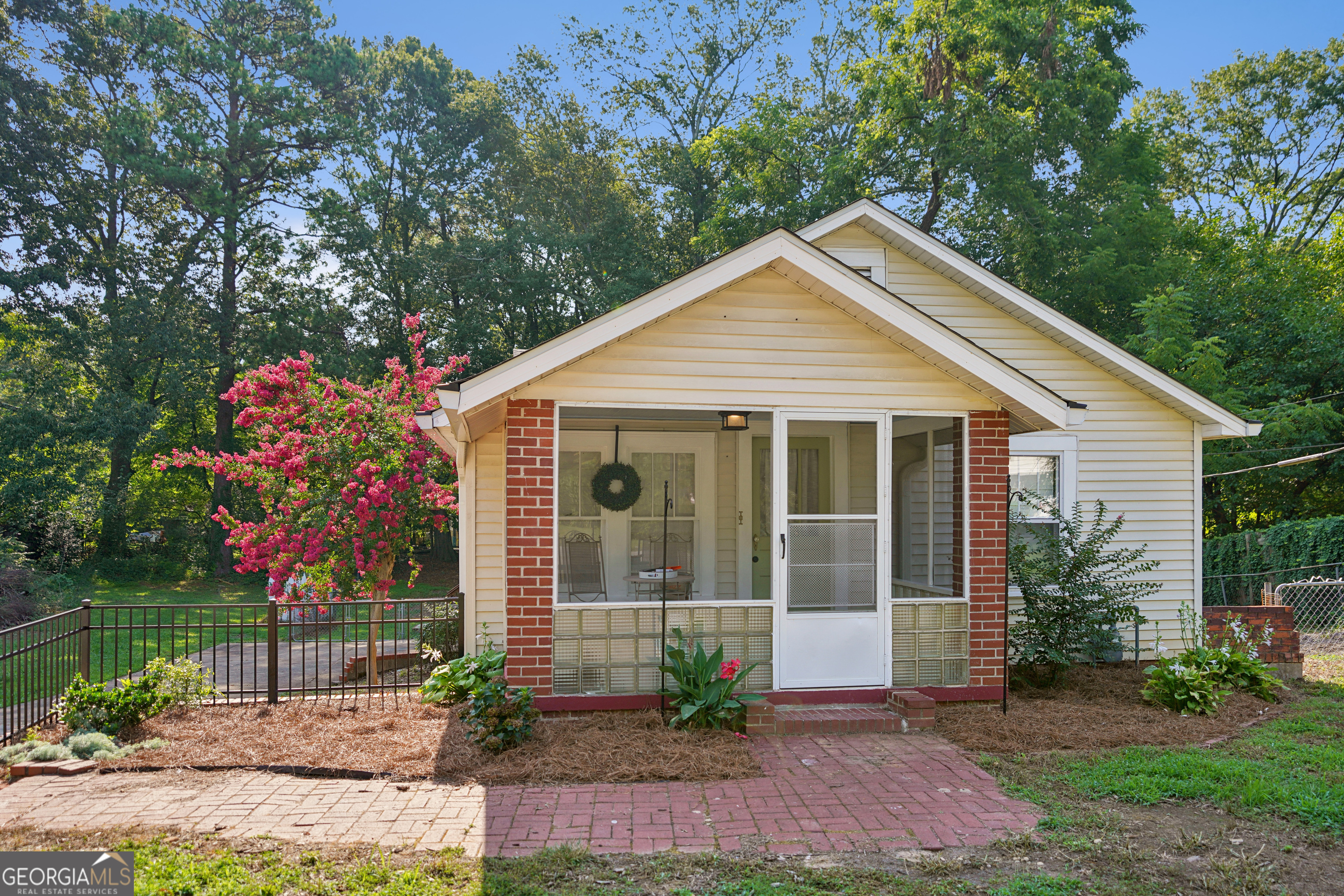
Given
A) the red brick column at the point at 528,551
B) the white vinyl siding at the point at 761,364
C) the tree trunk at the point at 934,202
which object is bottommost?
the red brick column at the point at 528,551

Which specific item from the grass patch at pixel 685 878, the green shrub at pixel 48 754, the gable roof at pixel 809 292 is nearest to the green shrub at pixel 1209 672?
the gable roof at pixel 809 292

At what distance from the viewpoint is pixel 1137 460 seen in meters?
9.27

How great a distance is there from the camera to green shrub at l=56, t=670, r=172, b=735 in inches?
244

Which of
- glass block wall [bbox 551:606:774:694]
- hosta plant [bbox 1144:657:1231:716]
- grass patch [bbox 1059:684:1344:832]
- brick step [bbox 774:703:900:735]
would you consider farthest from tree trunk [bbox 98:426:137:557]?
grass patch [bbox 1059:684:1344:832]

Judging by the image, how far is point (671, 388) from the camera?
6.60 metres

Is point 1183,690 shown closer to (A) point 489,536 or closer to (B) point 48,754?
(A) point 489,536

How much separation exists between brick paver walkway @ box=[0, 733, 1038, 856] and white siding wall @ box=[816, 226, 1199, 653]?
4.95 metres

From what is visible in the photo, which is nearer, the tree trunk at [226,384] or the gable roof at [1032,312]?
the gable roof at [1032,312]

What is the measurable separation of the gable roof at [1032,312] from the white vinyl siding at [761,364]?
2561mm

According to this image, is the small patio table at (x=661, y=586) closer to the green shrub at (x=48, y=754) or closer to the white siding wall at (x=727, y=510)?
the white siding wall at (x=727, y=510)

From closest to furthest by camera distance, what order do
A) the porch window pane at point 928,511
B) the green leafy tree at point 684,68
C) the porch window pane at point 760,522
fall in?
the porch window pane at point 928,511 < the porch window pane at point 760,522 < the green leafy tree at point 684,68

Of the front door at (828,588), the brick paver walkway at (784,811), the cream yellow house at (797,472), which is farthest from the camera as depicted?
the front door at (828,588)

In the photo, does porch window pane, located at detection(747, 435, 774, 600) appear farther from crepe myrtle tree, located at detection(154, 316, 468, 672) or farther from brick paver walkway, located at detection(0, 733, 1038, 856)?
brick paver walkway, located at detection(0, 733, 1038, 856)

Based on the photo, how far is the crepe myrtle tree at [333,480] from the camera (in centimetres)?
1003
